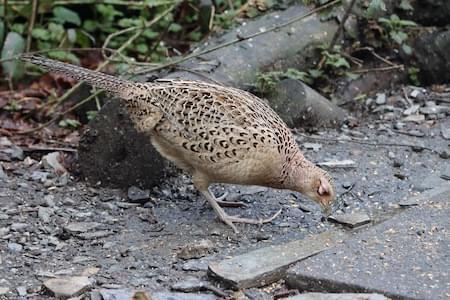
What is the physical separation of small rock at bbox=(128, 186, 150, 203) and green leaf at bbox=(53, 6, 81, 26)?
284 cm

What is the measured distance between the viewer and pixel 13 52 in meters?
7.22

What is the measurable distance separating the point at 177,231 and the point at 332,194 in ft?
2.81

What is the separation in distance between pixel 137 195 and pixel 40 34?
2.72 metres

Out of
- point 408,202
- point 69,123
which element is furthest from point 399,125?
point 69,123

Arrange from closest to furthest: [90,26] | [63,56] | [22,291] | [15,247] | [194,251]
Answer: [22,291] < [194,251] < [15,247] < [63,56] < [90,26]

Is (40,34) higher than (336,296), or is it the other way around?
(40,34)

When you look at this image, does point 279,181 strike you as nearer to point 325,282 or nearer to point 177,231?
point 177,231

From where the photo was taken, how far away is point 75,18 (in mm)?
7965

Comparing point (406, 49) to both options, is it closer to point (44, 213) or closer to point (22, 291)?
point (44, 213)

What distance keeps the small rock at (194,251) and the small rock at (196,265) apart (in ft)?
0.18

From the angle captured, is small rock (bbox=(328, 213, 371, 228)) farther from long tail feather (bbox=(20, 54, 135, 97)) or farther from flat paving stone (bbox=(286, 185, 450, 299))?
long tail feather (bbox=(20, 54, 135, 97))

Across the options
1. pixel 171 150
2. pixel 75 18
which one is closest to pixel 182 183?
pixel 171 150

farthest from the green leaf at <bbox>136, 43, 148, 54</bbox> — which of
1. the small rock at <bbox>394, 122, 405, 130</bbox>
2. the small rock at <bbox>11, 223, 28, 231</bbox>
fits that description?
the small rock at <bbox>11, 223, 28, 231</bbox>

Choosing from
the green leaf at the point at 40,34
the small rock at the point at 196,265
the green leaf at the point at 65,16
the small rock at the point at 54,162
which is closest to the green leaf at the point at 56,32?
the green leaf at the point at 40,34
